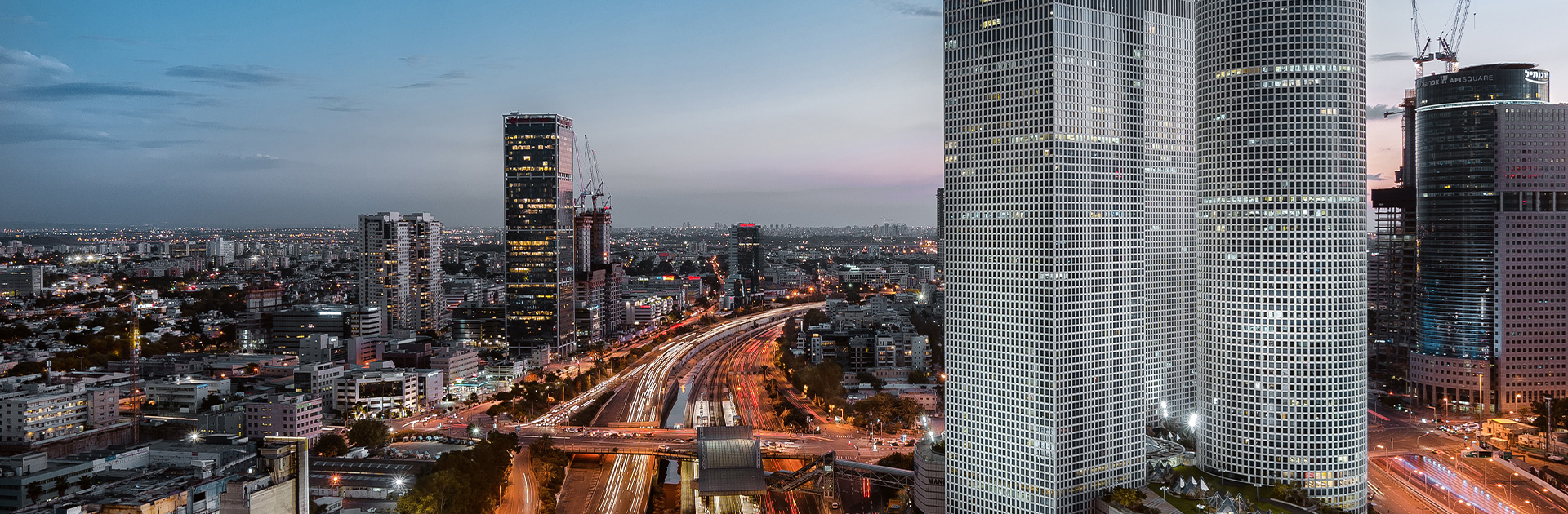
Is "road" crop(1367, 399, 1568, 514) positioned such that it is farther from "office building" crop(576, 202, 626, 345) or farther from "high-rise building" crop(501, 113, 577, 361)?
"office building" crop(576, 202, 626, 345)

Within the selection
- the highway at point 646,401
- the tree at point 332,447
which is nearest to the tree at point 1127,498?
the highway at point 646,401

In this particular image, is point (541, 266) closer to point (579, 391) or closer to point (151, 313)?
point (579, 391)

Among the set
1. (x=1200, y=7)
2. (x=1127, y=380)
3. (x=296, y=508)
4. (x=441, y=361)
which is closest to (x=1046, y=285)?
(x=1127, y=380)

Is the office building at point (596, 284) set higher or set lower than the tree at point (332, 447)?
higher

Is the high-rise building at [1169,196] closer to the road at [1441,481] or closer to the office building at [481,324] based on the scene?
the road at [1441,481]

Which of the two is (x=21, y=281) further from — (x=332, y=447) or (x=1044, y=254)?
(x=1044, y=254)

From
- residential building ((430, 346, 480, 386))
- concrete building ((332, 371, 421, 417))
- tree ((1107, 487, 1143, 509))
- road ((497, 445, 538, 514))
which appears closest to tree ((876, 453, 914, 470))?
tree ((1107, 487, 1143, 509))
